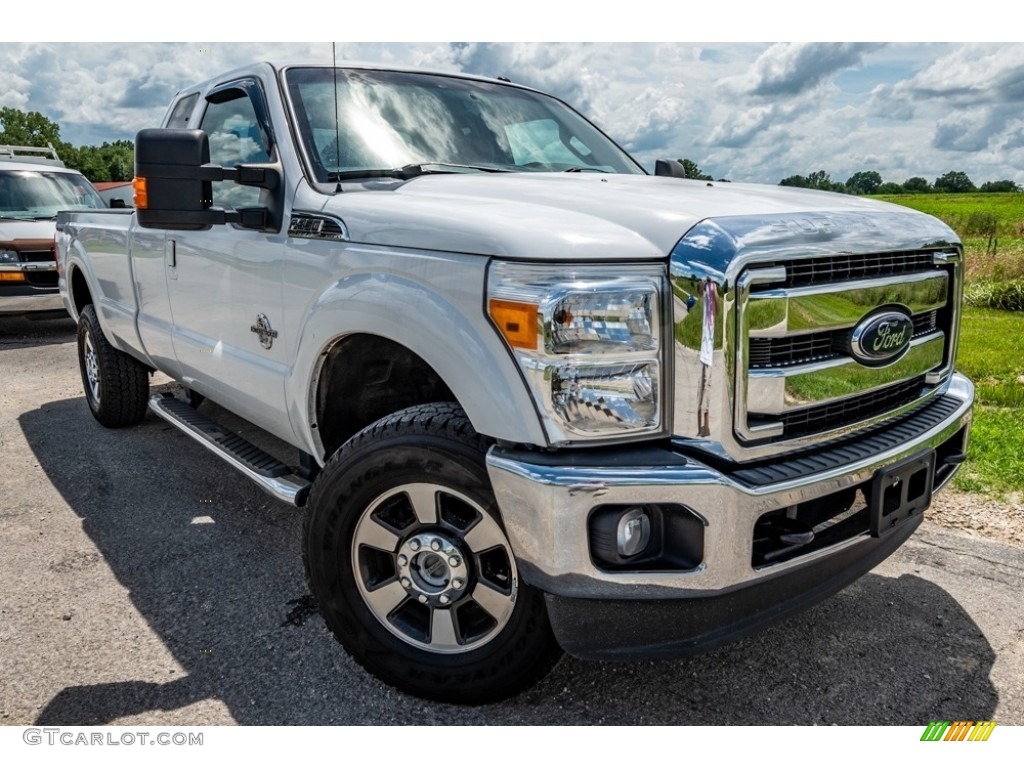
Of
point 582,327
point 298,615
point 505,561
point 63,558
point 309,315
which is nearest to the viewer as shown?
point 582,327

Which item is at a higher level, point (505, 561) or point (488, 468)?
point (488, 468)

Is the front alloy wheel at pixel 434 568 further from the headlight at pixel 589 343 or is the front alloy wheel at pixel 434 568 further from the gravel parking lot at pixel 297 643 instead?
the headlight at pixel 589 343

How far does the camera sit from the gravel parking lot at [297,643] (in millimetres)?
2553

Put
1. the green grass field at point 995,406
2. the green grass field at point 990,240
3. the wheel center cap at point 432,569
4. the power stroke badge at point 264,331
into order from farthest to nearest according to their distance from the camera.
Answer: the green grass field at point 990,240 → the green grass field at point 995,406 → the power stroke badge at point 264,331 → the wheel center cap at point 432,569

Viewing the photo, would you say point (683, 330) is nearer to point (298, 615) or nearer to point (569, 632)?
point (569, 632)

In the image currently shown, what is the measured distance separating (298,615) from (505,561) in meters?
1.07

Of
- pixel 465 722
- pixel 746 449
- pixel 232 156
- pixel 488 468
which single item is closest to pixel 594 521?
pixel 488 468

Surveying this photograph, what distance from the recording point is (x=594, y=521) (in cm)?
211

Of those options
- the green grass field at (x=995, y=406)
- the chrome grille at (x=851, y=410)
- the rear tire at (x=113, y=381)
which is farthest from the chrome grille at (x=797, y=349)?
the rear tire at (x=113, y=381)

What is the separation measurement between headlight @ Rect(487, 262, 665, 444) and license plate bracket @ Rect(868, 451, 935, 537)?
748 mm

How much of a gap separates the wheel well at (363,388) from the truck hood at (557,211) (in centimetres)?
45

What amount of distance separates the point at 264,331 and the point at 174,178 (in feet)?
2.34
